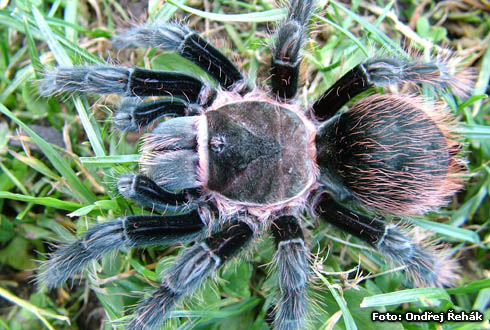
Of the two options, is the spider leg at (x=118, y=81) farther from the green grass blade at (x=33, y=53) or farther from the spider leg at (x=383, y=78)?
the spider leg at (x=383, y=78)

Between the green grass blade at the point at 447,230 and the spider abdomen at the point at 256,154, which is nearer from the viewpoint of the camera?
the spider abdomen at the point at 256,154

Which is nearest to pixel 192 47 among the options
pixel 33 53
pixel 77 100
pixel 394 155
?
pixel 77 100

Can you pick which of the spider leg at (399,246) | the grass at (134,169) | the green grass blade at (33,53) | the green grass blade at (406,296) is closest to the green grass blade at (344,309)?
the grass at (134,169)

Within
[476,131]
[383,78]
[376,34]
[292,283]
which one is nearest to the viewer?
[292,283]

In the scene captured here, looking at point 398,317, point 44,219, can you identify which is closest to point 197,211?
point 44,219

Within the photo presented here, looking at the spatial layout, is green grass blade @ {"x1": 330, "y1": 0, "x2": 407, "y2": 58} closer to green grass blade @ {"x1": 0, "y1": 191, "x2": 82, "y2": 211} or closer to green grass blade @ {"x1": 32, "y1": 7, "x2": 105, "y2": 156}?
green grass blade @ {"x1": 32, "y1": 7, "x2": 105, "y2": 156}

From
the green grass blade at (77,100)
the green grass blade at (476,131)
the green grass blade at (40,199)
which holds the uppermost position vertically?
the green grass blade at (476,131)

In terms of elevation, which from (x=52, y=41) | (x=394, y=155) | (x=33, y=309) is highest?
(x=394, y=155)

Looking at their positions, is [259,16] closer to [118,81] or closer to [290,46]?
[290,46]
